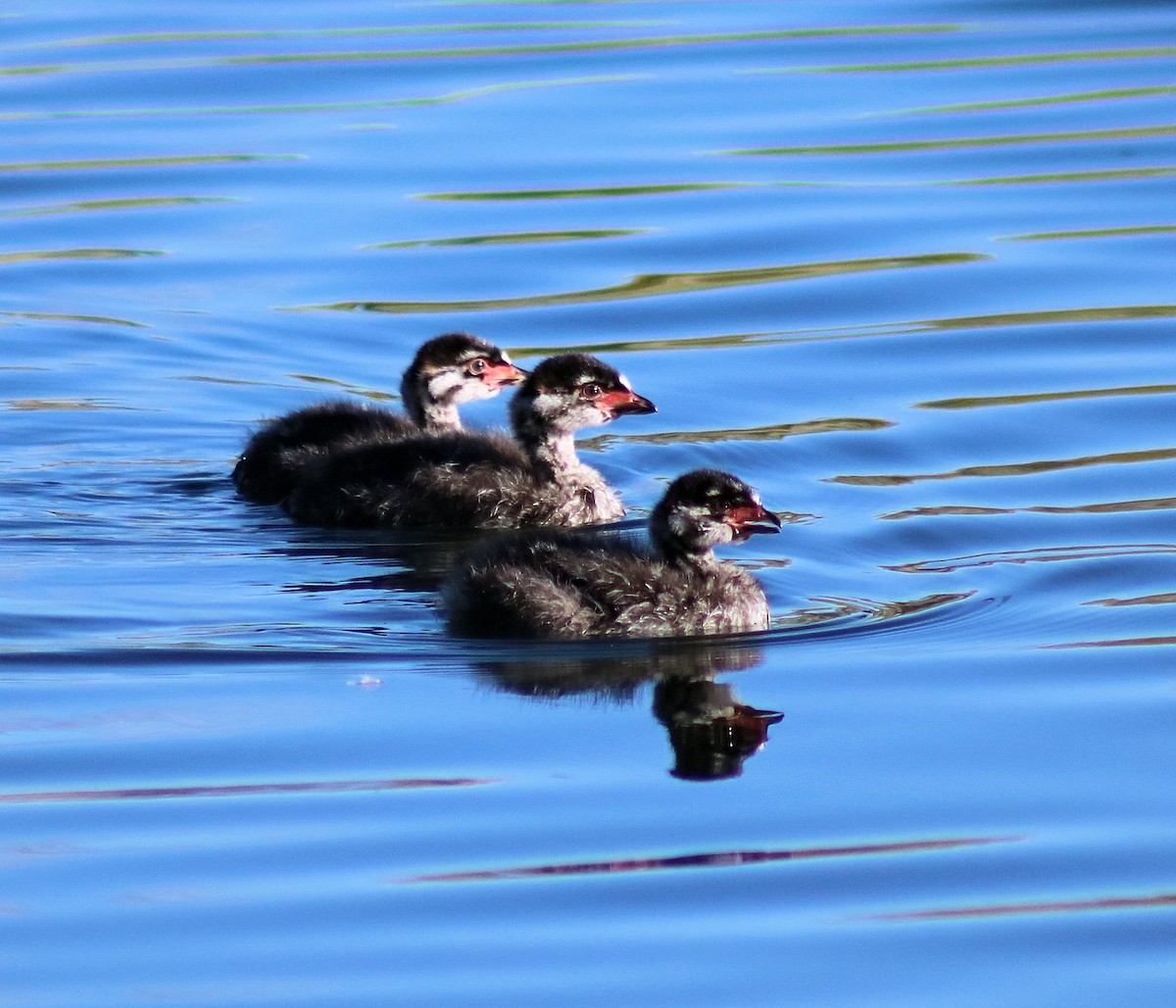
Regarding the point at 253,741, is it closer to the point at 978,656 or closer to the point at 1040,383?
the point at 978,656

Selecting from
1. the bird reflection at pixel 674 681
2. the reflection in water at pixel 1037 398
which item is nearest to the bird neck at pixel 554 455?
the bird reflection at pixel 674 681

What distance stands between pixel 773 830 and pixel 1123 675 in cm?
Result: 190

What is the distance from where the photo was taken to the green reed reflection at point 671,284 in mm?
14180

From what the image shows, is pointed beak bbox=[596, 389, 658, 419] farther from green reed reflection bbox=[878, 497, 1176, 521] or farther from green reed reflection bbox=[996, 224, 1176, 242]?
green reed reflection bbox=[996, 224, 1176, 242]

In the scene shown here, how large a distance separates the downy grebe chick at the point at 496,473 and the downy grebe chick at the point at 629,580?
1609 millimetres

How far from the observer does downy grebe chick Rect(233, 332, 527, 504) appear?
10719 millimetres

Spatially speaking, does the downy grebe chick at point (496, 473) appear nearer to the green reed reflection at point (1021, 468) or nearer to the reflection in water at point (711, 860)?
the green reed reflection at point (1021, 468)

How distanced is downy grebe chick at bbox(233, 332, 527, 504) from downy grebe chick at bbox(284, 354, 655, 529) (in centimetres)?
15

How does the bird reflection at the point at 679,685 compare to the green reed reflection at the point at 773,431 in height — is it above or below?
below

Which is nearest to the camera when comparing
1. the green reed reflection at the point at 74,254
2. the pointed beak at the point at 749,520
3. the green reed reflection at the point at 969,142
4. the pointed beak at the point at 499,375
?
the pointed beak at the point at 749,520

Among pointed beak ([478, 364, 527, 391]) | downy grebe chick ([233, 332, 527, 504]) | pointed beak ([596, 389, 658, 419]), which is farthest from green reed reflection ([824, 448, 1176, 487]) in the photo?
downy grebe chick ([233, 332, 527, 504])

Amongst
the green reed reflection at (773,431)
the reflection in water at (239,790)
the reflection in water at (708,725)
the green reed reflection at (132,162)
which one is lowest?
the reflection in water at (239,790)

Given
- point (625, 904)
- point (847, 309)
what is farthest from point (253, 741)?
point (847, 309)

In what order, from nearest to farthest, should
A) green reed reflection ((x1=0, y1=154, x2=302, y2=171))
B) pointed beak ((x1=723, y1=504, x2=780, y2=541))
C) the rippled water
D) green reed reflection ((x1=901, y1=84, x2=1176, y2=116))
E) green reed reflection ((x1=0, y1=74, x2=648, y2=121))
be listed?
the rippled water, pointed beak ((x1=723, y1=504, x2=780, y2=541)), green reed reflection ((x1=0, y1=154, x2=302, y2=171)), green reed reflection ((x1=901, y1=84, x2=1176, y2=116)), green reed reflection ((x1=0, y1=74, x2=648, y2=121))
